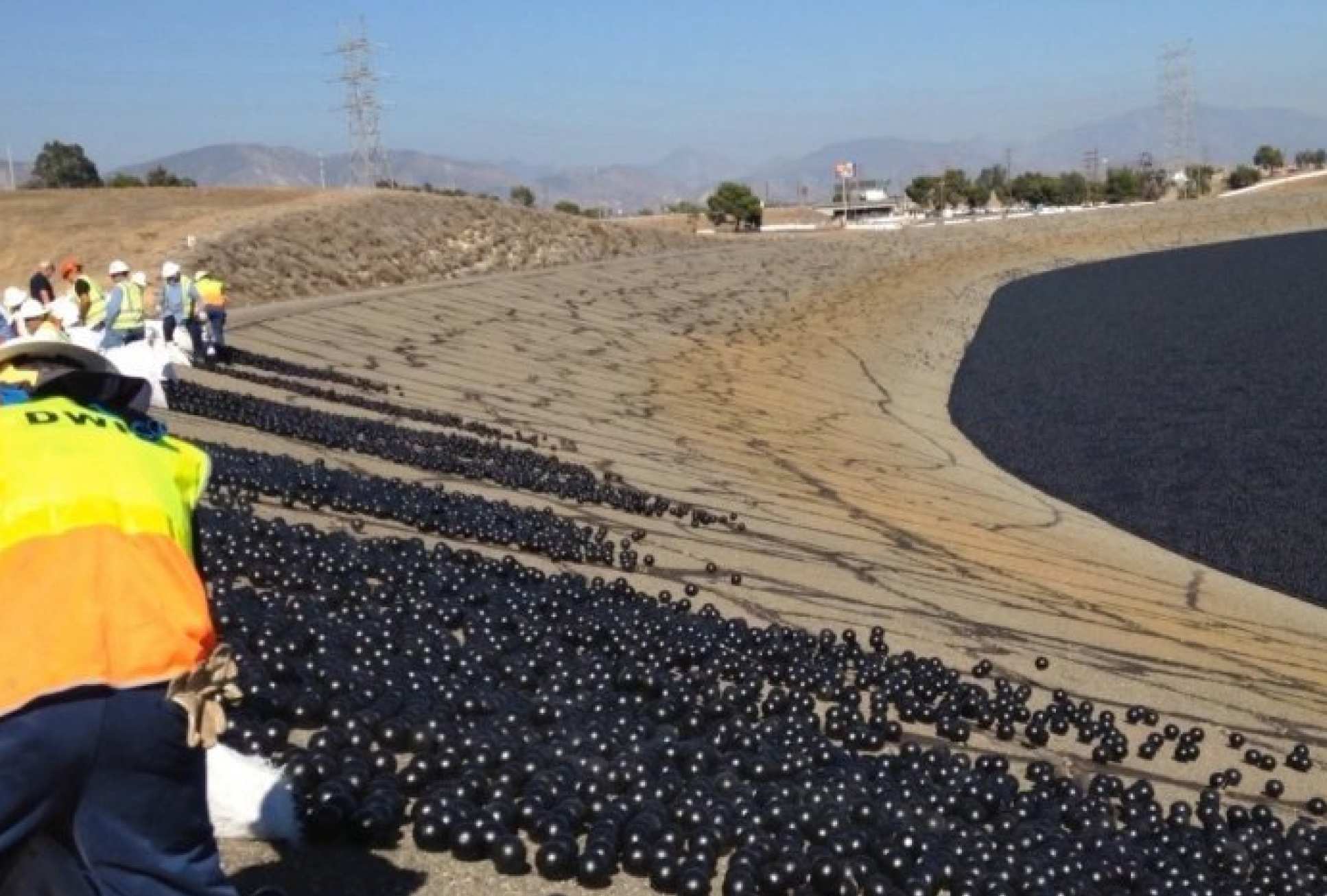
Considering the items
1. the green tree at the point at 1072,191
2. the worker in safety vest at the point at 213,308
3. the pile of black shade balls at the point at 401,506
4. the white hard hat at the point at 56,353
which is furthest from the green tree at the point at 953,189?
the white hard hat at the point at 56,353

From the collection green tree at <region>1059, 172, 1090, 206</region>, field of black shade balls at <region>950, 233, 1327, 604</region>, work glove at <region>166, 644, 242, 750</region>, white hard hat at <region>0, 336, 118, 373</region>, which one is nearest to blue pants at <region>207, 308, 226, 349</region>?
field of black shade balls at <region>950, 233, 1327, 604</region>

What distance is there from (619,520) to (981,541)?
18.9 feet

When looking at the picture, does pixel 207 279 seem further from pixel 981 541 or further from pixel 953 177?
pixel 953 177

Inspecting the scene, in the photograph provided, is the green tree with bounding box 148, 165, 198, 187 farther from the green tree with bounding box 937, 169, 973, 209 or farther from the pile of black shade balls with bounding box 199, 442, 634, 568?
the green tree with bounding box 937, 169, 973, 209

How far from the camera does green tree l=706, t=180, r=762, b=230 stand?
390 ft

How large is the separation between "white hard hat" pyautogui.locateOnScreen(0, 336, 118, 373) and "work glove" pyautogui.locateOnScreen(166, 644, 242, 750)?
950mm

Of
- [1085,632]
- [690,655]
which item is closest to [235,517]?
[690,655]

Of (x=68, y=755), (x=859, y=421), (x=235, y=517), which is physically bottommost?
(x=859, y=421)

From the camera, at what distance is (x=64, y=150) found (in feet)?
351

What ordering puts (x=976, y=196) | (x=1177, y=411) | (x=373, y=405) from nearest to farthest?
(x=373, y=405) → (x=1177, y=411) → (x=976, y=196)

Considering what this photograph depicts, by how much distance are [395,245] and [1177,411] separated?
106 feet

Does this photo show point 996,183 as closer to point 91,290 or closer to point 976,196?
point 976,196

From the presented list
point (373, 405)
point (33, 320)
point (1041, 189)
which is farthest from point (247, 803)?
point (1041, 189)

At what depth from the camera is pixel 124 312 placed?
61.7 feet
